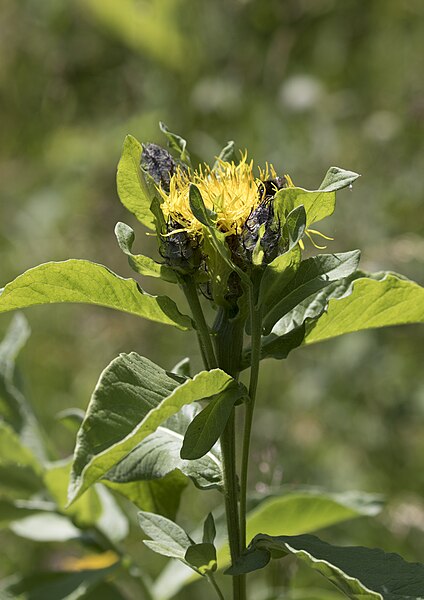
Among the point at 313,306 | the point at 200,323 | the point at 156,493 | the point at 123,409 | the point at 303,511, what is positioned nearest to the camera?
the point at 123,409

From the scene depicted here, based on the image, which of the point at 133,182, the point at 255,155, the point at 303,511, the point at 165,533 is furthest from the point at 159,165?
the point at 255,155

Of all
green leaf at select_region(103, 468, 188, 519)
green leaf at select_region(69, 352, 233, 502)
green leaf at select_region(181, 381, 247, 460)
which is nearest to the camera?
green leaf at select_region(69, 352, 233, 502)

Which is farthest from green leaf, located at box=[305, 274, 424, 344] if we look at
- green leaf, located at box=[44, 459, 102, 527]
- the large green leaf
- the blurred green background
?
the blurred green background

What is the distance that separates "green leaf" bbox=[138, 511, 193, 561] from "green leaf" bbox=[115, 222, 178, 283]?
0.93 ft

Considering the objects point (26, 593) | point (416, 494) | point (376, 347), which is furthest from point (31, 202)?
point (26, 593)

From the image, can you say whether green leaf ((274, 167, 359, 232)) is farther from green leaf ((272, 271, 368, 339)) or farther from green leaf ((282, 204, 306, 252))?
green leaf ((272, 271, 368, 339))

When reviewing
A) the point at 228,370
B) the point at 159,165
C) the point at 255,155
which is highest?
the point at 255,155

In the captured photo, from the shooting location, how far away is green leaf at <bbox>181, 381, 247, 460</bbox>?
2.90 ft

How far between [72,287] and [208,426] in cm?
21

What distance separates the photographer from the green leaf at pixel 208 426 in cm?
89

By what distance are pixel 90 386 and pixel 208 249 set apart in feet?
7.29

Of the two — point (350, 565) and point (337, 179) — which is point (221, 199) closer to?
point (337, 179)

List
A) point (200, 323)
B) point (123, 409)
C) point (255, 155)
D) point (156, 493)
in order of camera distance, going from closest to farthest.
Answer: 1. point (123, 409)
2. point (200, 323)
3. point (156, 493)
4. point (255, 155)

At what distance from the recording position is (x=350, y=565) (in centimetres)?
89
